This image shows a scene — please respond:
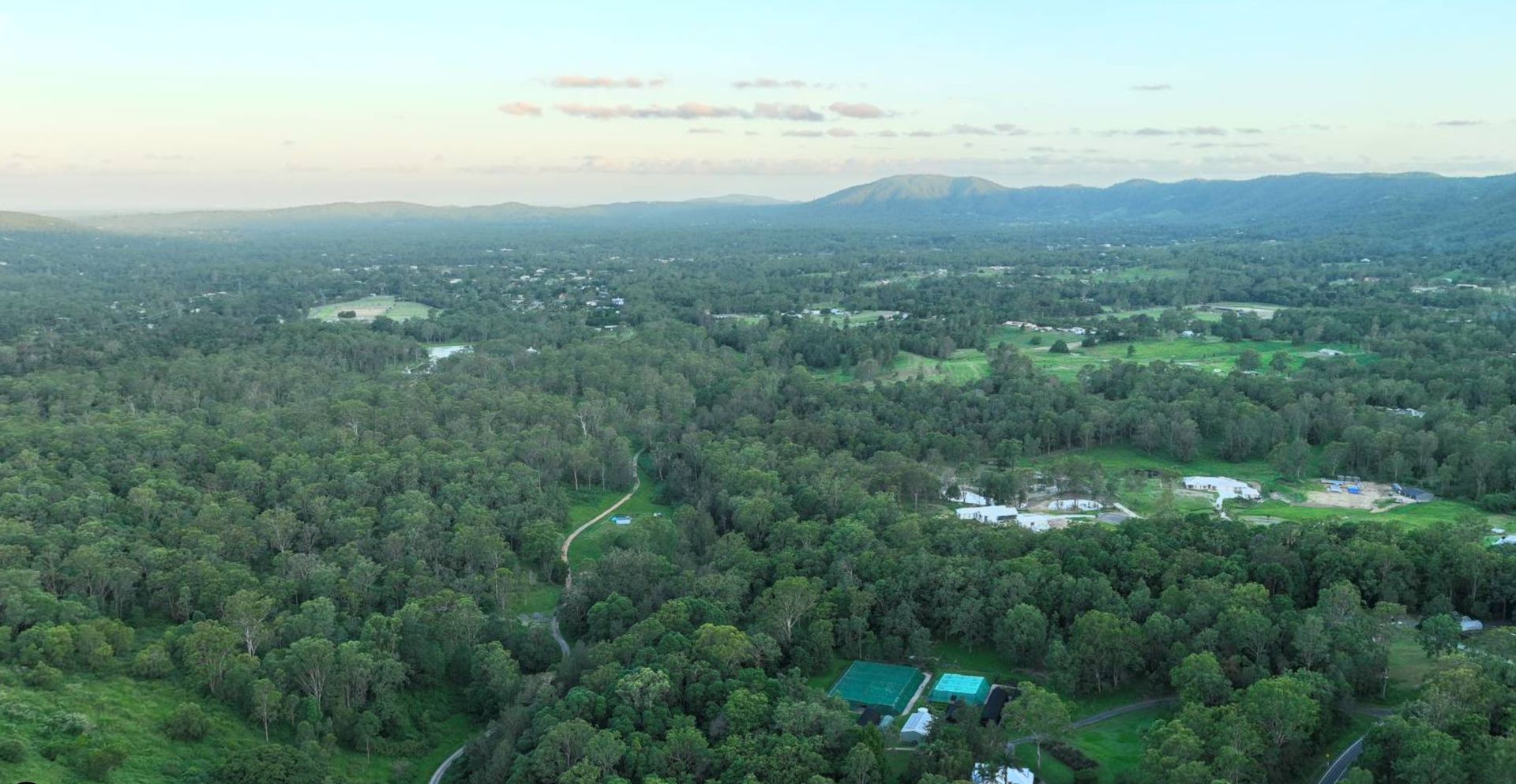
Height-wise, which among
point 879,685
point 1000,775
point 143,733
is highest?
point 143,733

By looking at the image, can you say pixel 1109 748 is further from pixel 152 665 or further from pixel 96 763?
pixel 152 665

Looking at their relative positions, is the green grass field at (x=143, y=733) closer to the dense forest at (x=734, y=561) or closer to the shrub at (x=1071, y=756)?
the dense forest at (x=734, y=561)

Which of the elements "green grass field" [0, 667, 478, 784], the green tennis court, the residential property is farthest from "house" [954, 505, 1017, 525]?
"green grass field" [0, 667, 478, 784]

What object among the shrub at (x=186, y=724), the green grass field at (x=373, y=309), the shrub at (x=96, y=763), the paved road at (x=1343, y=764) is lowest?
the paved road at (x=1343, y=764)

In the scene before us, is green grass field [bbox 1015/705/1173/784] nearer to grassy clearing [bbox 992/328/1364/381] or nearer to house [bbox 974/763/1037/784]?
house [bbox 974/763/1037/784]

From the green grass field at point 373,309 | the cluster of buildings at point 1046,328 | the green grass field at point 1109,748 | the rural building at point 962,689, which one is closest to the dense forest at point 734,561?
the green grass field at point 1109,748

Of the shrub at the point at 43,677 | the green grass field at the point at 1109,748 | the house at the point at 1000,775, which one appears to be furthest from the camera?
the shrub at the point at 43,677

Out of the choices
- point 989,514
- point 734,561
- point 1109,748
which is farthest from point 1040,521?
point 1109,748
